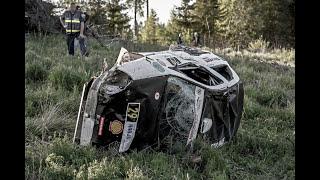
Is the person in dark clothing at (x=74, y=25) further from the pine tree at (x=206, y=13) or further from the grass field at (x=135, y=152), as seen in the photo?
the pine tree at (x=206, y=13)

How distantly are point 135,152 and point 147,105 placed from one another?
1.60ft

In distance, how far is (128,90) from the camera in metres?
4.21

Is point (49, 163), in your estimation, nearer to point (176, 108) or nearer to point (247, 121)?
point (176, 108)

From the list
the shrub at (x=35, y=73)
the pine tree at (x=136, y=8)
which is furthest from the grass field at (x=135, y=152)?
the pine tree at (x=136, y=8)

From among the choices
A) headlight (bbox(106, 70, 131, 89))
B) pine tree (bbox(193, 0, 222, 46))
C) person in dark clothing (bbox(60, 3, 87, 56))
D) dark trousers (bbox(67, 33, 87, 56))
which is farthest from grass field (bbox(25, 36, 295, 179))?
pine tree (bbox(193, 0, 222, 46))

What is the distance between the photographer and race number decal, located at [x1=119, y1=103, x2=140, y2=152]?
4204 mm

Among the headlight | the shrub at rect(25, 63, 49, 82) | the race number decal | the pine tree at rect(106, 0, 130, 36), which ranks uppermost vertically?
the pine tree at rect(106, 0, 130, 36)

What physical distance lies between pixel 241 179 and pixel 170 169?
0.73m

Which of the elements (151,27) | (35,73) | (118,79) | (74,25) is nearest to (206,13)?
(151,27)

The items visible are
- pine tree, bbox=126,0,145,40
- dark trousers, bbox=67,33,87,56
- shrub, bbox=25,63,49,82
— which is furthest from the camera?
pine tree, bbox=126,0,145,40

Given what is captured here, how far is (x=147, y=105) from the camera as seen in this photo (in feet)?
14.0

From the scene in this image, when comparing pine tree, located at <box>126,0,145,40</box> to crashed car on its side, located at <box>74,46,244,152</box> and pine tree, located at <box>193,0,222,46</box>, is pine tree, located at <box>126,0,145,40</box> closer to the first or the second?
pine tree, located at <box>193,0,222,46</box>

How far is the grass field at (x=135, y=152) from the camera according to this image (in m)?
3.82
